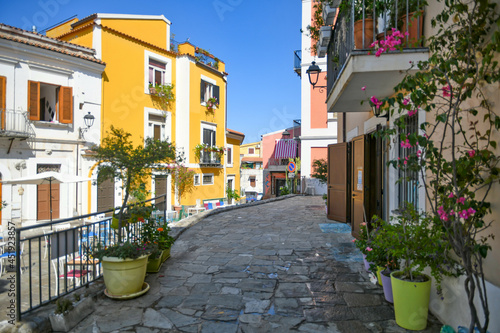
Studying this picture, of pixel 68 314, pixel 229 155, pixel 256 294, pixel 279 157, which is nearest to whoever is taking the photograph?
pixel 68 314

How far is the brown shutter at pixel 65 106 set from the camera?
47.2 ft

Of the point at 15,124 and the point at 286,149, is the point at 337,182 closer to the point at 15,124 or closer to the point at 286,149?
the point at 15,124

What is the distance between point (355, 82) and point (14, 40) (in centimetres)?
1374

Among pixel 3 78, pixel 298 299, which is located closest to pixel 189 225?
pixel 298 299

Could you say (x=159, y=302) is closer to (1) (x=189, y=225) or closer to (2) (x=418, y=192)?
(2) (x=418, y=192)

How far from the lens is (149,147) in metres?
4.78

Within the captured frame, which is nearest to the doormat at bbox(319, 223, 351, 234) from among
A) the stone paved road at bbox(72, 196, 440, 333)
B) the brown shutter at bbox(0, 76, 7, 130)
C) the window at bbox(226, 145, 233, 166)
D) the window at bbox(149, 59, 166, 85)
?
the stone paved road at bbox(72, 196, 440, 333)

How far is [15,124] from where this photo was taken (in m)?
12.8

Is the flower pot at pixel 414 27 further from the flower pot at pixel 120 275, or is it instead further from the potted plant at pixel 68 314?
the potted plant at pixel 68 314

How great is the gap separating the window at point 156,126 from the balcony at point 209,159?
3133 millimetres

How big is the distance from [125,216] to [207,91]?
64.2 feet

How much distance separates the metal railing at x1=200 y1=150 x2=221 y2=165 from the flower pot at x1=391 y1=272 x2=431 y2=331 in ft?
63.6

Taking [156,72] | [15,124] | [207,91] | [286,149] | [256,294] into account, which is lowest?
[256,294]

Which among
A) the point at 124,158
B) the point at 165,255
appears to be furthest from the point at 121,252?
the point at 165,255
